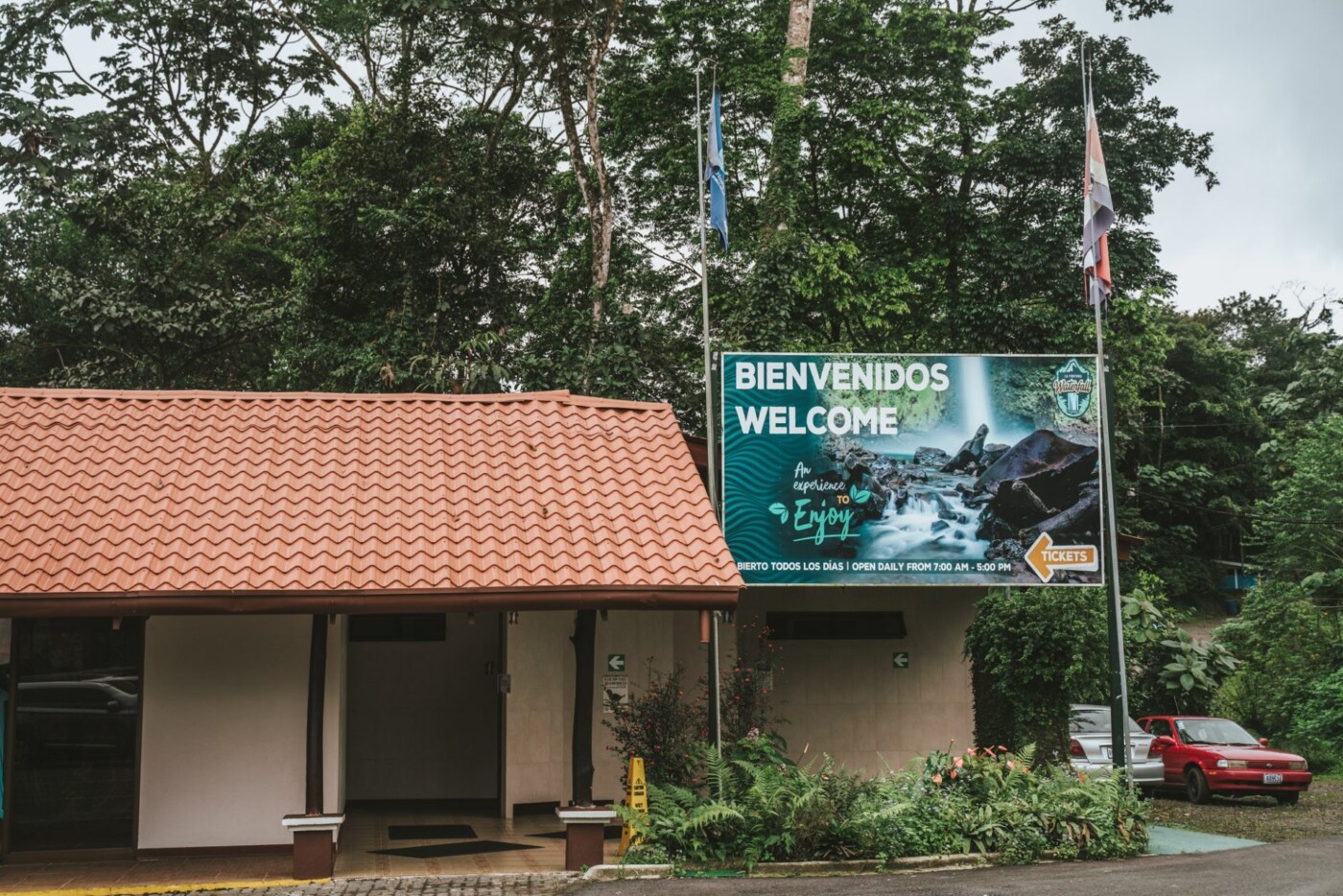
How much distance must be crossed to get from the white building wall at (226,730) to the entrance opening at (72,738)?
210 mm

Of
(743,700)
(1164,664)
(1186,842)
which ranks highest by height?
(743,700)

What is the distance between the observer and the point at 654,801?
12195 millimetres

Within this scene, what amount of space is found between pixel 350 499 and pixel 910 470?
6617 millimetres

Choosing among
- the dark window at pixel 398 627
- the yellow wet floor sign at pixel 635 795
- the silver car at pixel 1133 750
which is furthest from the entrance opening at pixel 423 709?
the silver car at pixel 1133 750

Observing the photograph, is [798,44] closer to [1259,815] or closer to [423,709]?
[423,709]

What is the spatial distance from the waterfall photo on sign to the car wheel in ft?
20.5

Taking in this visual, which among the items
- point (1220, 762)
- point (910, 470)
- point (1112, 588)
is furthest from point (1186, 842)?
point (1220, 762)

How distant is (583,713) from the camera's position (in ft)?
39.7

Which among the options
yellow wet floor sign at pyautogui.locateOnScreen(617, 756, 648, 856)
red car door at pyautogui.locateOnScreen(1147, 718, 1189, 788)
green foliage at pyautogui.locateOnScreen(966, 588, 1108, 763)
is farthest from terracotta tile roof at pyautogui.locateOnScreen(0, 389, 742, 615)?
red car door at pyautogui.locateOnScreen(1147, 718, 1189, 788)

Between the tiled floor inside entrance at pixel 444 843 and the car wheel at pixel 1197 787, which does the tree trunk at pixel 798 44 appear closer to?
the car wheel at pixel 1197 787

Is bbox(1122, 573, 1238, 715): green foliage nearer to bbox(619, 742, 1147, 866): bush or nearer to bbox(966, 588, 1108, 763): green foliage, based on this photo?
bbox(966, 588, 1108, 763): green foliage

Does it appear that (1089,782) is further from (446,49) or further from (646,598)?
(446,49)

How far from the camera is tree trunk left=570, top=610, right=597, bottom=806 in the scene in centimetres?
1193

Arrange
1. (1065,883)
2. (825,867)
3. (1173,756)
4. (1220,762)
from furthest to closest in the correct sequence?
(1173,756) → (1220,762) → (825,867) → (1065,883)
